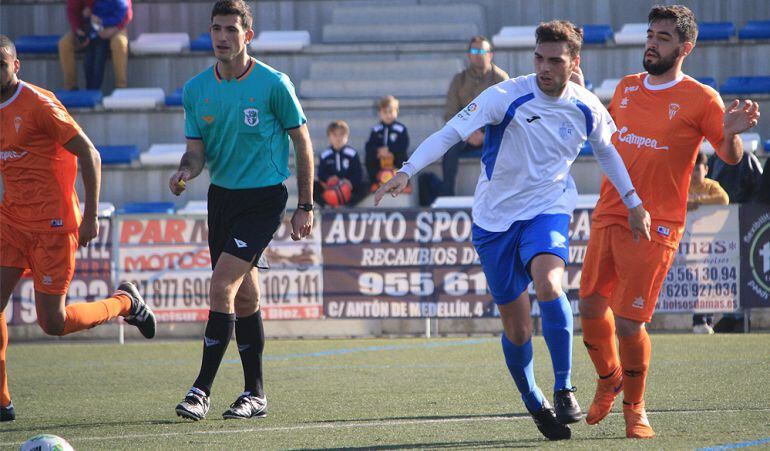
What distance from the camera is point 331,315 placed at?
13.0 metres

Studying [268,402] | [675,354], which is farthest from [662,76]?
[675,354]

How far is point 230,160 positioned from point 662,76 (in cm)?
255

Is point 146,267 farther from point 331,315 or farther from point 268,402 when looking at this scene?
point 268,402

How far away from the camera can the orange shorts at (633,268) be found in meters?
6.09

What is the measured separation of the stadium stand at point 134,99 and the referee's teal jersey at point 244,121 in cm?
1038

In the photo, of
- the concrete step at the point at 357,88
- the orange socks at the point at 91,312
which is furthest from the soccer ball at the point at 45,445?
Answer: the concrete step at the point at 357,88

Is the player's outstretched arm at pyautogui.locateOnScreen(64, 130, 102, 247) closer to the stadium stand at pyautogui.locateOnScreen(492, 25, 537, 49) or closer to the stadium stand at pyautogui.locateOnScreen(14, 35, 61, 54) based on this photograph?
the stadium stand at pyautogui.locateOnScreen(492, 25, 537, 49)

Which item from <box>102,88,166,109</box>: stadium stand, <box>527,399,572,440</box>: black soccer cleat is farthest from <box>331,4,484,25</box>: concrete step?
<box>527,399,572,440</box>: black soccer cleat

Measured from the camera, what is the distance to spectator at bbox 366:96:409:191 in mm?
14836

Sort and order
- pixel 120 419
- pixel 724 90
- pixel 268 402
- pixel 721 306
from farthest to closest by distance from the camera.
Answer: pixel 724 90, pixel 721 306, pixel 268 402, pixel 120 419

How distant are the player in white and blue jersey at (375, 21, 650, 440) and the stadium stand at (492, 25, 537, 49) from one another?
11210 millimetres

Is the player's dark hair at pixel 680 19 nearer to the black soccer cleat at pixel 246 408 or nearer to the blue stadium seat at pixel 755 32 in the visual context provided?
the black soccer cleat at pixel 246 408

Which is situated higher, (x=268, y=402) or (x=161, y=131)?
(x=161, y=131)

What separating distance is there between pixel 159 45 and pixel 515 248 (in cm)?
1299
